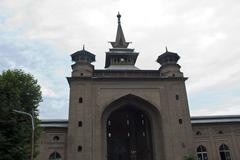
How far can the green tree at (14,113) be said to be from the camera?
21906 millimetres

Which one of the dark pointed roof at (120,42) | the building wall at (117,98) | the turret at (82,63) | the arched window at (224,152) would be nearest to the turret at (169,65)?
the building wall at (117,98)

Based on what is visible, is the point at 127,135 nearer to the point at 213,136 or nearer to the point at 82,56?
the point at 213,136

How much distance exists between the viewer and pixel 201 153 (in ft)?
126

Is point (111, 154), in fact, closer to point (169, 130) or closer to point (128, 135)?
point (128, 135)

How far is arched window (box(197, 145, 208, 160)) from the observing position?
125 ft

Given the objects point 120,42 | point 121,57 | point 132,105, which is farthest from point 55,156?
point 120,42

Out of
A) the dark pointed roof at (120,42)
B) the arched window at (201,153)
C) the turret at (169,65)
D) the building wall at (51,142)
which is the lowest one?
the arched window at (201,153)


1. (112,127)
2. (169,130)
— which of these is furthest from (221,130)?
(112,127)

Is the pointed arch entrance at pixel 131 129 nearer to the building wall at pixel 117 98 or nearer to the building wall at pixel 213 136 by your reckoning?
the building wall at pixel 117 98

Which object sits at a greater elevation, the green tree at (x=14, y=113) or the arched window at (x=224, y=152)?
the green tree at (x=14, y=113)

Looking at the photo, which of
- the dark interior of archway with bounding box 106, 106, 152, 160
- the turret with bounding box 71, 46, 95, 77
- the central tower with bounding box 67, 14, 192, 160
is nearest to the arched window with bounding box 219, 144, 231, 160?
the central tower with bounding box 67, 14, 192, 160

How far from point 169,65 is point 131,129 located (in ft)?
46.5

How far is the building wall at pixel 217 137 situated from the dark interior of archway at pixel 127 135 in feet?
27.9

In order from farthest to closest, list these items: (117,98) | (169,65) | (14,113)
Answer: (169,65) < (117,98) < (14,113)
